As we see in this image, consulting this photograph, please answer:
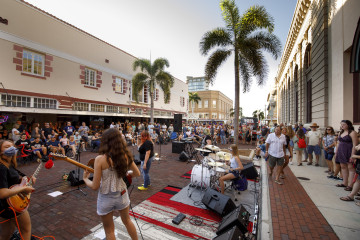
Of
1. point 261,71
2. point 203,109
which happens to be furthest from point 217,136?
point 203,109

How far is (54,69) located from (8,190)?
13.9 metres

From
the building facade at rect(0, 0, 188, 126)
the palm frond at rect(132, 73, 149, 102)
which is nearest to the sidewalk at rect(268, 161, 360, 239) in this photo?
the building facade at rect(0, 0, 188, 126)

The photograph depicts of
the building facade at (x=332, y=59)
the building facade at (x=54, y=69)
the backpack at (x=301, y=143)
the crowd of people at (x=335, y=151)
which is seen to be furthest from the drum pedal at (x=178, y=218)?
the building facade at (x=54, y=69)

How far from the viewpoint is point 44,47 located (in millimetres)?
12383

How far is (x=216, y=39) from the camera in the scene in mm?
11109

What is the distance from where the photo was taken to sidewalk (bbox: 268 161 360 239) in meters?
3.36

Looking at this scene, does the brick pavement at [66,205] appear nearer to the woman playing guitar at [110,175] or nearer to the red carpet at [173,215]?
the red carpet at [173,215]

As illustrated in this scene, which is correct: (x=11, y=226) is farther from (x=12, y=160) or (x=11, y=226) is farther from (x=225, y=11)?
(x=225, y=11)

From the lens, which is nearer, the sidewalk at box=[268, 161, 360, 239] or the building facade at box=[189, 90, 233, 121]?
the sidewalk at box=[268, 161, 360, 239]

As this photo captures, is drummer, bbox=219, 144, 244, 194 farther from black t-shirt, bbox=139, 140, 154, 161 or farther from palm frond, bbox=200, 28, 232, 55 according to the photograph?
palm frond, bbox=200, 28, 232, 55

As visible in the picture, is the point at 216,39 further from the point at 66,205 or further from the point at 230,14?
the point at 66,205

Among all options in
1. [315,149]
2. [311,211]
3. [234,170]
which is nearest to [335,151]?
[311,211]

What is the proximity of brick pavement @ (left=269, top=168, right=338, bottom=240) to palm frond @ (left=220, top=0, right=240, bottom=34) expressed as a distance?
981 cm

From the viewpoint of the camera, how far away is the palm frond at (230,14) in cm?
1059
